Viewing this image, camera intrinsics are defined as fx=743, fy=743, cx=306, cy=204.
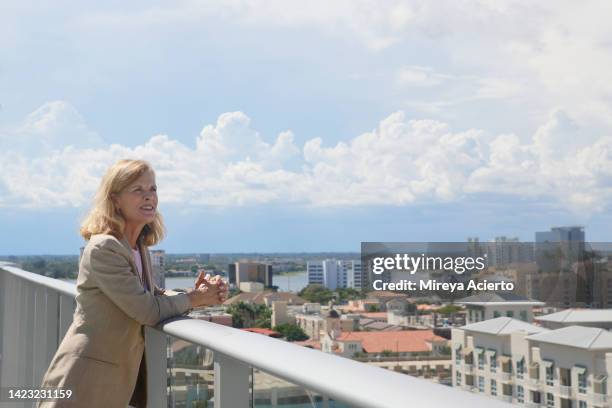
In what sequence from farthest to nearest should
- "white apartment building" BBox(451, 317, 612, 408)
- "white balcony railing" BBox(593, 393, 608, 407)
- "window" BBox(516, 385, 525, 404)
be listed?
1. "window" BBox(516, 385, 525, 404)
2. "white balcony railing" BBox(593, 393, 608, 407)
3. "white apartment building" BBox(451, 317, 612, 408)

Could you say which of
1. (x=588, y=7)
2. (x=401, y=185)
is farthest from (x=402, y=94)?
(x=588, y=7)

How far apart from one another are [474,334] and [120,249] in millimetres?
37089

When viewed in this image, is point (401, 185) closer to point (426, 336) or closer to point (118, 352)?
point (426, 336)

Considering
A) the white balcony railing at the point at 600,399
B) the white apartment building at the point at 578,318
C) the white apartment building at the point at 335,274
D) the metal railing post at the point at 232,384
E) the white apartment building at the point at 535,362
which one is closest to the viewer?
the metal railing post at the point at 232,384

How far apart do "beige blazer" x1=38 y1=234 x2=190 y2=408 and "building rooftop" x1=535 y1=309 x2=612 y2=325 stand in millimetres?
33157

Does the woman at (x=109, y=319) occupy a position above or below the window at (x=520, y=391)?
above

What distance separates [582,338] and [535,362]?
4.28 meters

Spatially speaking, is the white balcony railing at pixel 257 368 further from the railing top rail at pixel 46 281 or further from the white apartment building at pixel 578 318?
the white apartment building at pixel 578 318

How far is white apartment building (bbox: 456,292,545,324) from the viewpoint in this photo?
36.4 m

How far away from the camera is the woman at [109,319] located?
1.38 meters

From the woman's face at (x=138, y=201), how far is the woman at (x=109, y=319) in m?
0.03

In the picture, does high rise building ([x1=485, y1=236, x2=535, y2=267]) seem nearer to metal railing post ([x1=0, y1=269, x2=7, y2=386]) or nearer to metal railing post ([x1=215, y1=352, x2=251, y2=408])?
metal railing post ([x1=0, y1=269, x2=7, y2=386])

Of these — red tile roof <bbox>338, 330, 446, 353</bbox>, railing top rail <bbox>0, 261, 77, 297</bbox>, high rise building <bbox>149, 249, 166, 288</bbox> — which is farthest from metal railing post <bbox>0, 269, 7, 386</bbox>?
red tile roof <bbox>338, 330, 446, 353</bbox>

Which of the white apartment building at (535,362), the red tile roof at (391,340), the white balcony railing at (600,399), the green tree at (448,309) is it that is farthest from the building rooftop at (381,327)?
the white balcony railing at (600,399)
